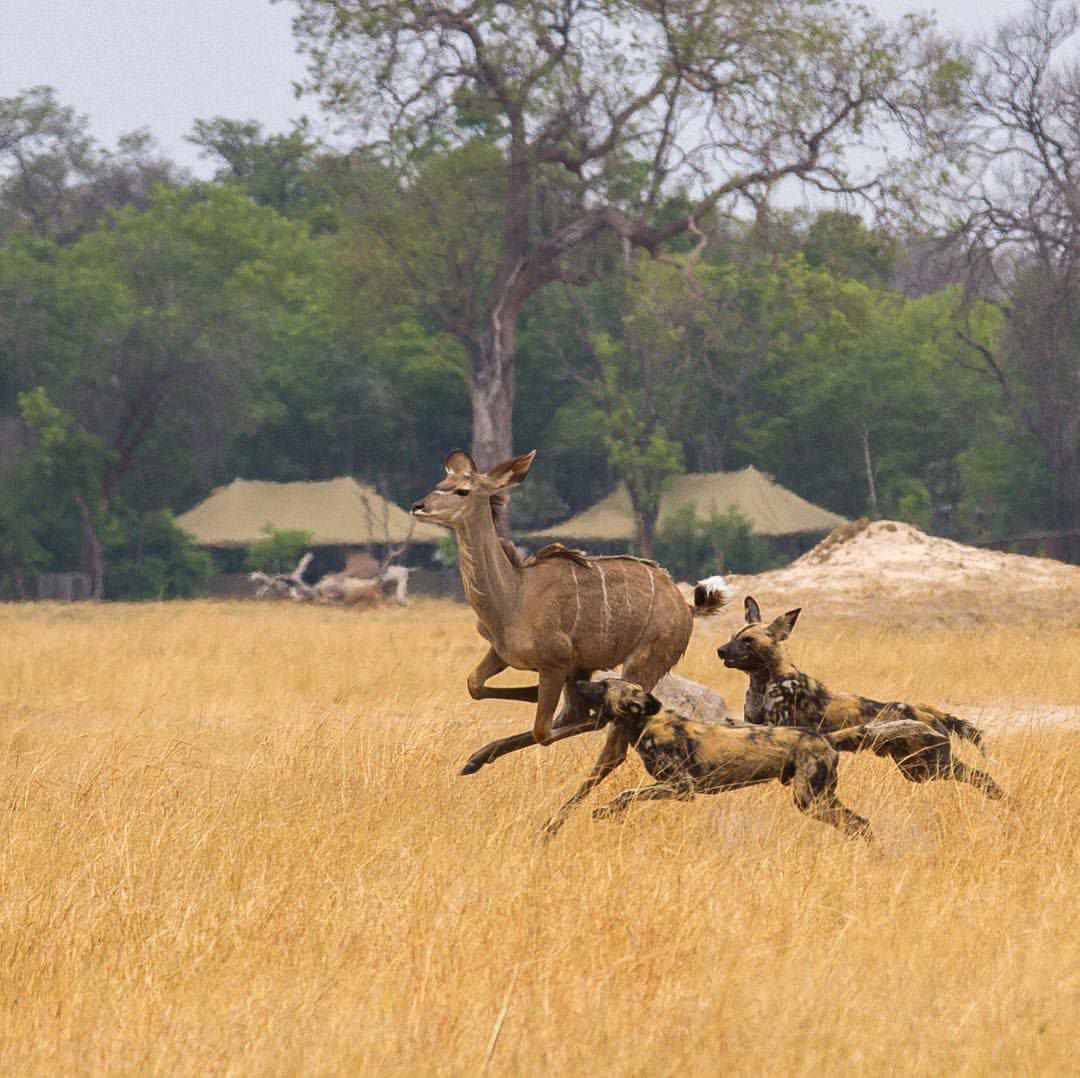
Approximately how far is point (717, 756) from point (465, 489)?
157cm

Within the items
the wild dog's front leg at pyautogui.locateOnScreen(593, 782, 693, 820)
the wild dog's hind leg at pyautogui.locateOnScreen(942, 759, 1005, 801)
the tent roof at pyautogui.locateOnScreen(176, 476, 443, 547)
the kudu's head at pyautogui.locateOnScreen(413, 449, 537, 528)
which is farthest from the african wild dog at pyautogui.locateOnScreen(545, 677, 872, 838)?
the tent roof at pyautogui.locateOnScreen(176, 476, 443, 547)

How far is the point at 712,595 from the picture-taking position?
7.65m

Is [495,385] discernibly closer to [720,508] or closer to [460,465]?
[720,508]

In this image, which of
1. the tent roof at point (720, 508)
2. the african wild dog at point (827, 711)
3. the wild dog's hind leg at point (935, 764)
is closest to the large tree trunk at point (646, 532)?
the tent roof at point (720, 508)

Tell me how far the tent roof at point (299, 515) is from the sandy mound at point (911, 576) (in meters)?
19.0

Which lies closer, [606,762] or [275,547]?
[606,762]

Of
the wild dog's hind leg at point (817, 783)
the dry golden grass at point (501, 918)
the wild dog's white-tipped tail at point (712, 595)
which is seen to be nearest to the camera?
the dry golden grass at point (501, 918)

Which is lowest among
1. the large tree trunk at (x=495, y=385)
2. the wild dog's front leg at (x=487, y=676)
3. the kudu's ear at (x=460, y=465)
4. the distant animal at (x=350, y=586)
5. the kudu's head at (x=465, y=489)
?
the distant animal at (x=350, y=586)

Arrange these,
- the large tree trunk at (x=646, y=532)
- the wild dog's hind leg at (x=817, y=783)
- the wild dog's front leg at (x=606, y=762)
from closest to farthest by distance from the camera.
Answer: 1. the wild dog's hind leg at (x=817, y=783)
2. the wild dog's front leg at (x=606, y=762)
3. the large tree trunk at (x=646, y=532)

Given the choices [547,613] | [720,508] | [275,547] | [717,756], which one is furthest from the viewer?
[720,508]

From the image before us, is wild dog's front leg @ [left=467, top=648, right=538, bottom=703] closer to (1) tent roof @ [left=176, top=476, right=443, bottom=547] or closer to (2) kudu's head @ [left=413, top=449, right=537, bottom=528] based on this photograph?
(2) kudu's head @ [left=413, top=449, right=537, bottom=528]

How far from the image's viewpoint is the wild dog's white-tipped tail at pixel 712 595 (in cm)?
762

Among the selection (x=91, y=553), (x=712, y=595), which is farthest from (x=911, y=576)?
(x=91, y=553)

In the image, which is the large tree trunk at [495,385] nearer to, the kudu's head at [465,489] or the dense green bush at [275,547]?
the dense green bush at [275,547]
